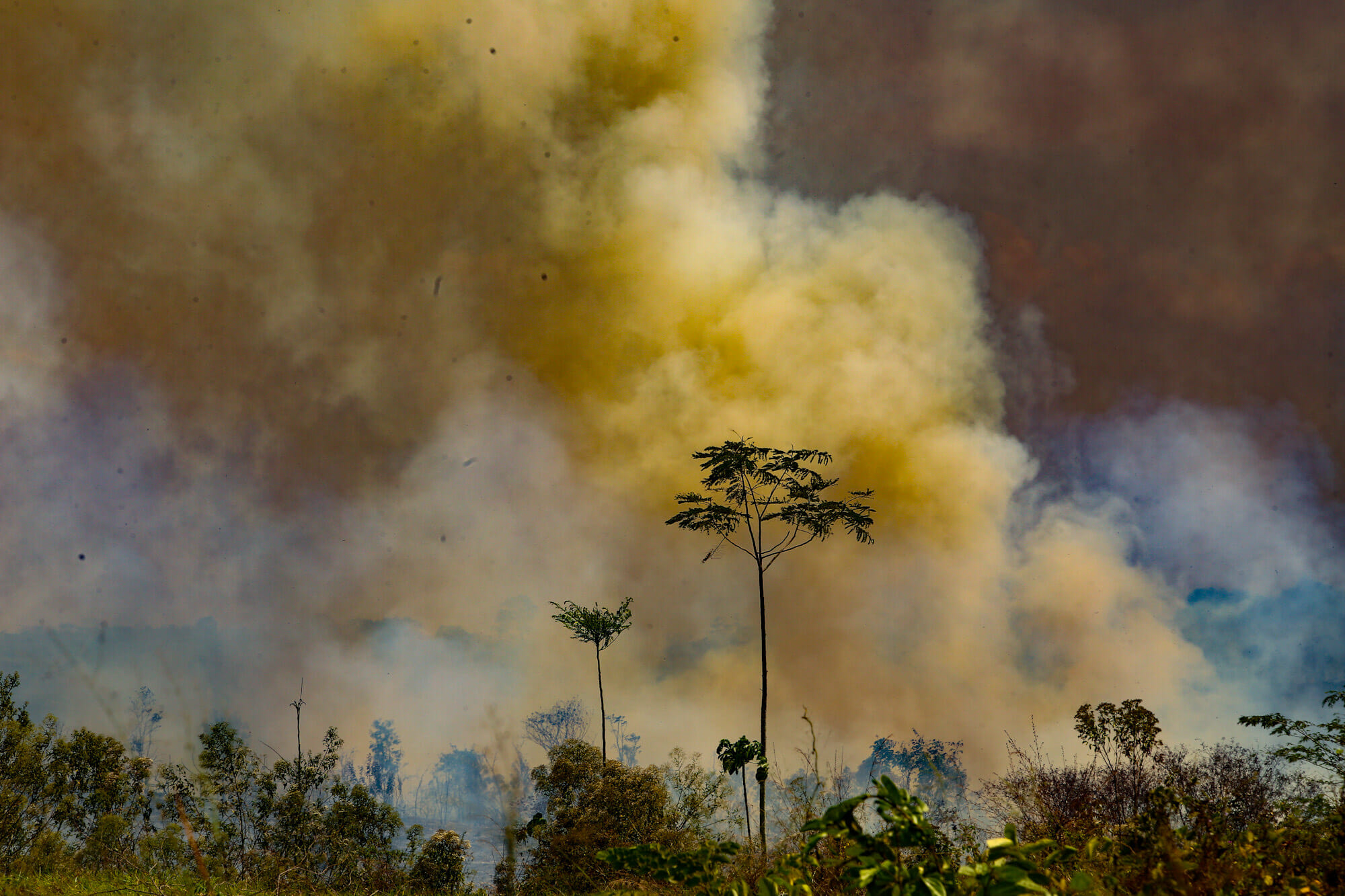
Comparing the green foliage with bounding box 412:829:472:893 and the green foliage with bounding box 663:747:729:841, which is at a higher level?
the green foliage with bounding box 663:747:729:841

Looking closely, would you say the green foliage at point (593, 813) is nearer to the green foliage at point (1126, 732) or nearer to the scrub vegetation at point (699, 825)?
the scrub vegetation at point (699, 825)

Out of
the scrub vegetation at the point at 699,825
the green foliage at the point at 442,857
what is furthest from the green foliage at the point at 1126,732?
the green foliage at the point at 442,857

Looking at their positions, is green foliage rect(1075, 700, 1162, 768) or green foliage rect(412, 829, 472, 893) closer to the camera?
green foliage rect(1075, 700, 1162, 768)

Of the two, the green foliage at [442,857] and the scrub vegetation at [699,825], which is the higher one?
the scrub vegetation at [699,825]

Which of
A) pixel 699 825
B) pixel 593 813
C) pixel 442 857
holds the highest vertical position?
pixel 699 825

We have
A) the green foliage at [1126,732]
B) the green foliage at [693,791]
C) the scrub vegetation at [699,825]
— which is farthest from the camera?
the green foliage at [693,791]

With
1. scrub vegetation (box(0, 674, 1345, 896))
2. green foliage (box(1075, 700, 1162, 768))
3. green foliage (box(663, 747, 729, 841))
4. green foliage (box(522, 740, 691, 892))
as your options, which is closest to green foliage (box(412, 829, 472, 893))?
scrub vegetation (box(0, 674, 1345, 896))

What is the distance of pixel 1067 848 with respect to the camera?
1.80 metres

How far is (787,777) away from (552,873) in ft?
38.7

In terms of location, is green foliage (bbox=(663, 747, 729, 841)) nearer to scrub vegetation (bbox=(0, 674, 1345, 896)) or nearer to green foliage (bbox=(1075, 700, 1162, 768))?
scrub vegetation (bbox=(0, 674, 1345, 896))

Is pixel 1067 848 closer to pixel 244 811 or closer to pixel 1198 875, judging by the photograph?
pixel 1198 875

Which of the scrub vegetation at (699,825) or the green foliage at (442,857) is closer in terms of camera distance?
the scrub vegetation at (699,825)

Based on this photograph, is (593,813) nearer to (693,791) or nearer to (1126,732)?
(693,791)

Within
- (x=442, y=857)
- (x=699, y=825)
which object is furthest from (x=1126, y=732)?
(x=442, y=857)
